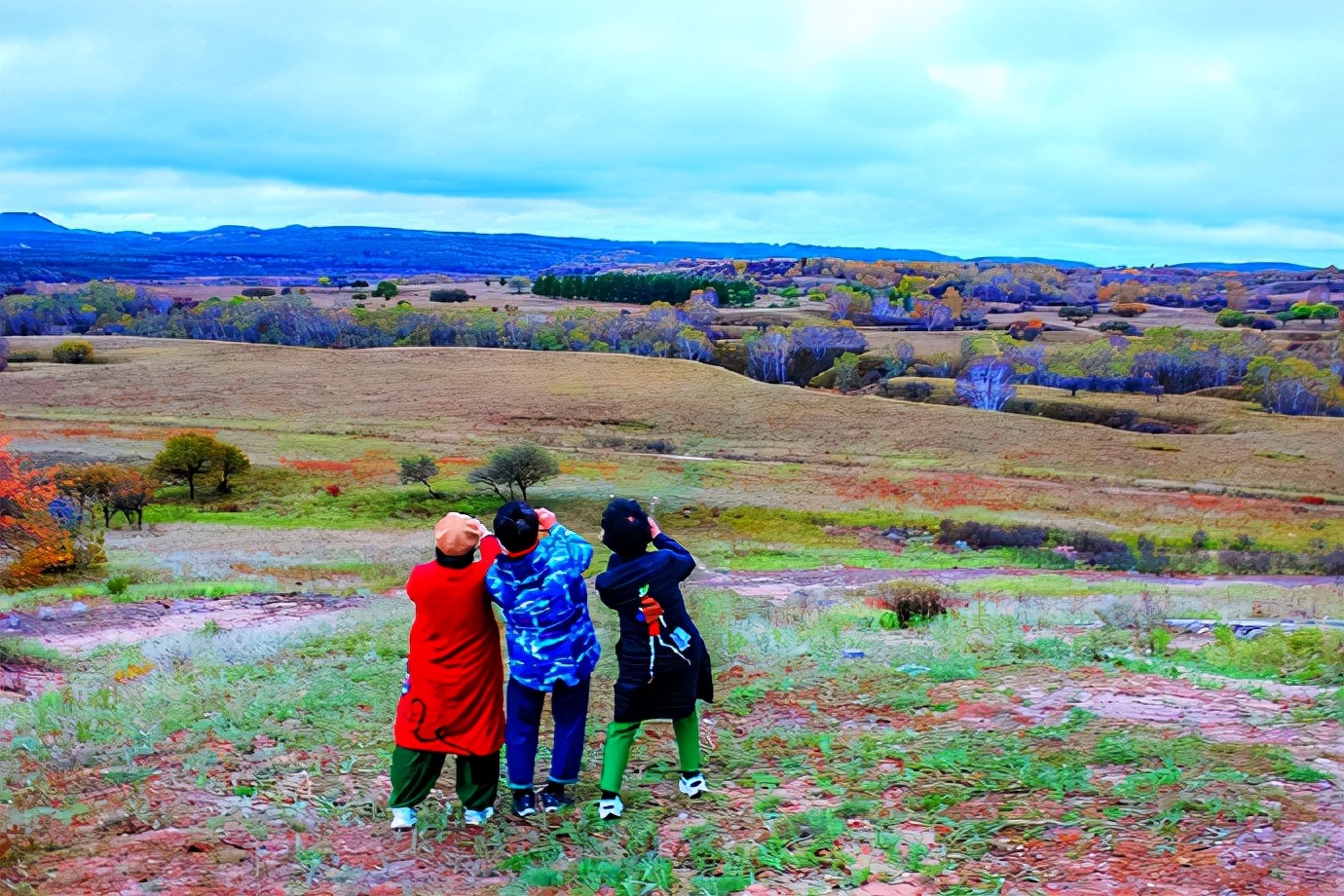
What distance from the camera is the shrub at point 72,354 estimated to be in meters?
54.6

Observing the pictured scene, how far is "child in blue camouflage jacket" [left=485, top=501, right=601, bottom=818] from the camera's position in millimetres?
5328

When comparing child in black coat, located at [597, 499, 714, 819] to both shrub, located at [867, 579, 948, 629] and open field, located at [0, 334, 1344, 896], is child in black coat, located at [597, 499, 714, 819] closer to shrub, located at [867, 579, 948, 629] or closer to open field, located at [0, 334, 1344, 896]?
open field, located at [0, 334, 1344, 896]

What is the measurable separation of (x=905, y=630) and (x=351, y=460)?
2884 cm

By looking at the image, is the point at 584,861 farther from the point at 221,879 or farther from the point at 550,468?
the point at 550,468

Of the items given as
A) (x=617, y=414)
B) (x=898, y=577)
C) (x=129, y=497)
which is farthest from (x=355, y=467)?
(x=898, y=577)

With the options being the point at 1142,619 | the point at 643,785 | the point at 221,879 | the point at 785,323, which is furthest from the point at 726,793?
the point at 785,323

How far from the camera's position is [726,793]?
5.93 meters

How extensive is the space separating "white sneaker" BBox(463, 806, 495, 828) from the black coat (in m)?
0.85

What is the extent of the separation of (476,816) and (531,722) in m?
0.57

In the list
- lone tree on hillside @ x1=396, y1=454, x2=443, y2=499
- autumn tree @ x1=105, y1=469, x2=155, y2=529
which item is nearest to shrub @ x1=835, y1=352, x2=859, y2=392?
lone tree on hillside @ x1=396, y1=454, x2=443, y2=499

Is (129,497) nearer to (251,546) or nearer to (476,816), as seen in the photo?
(251,546)

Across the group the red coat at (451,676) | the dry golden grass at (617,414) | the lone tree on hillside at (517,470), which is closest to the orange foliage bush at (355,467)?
the lone tree on hillside at (517,470)

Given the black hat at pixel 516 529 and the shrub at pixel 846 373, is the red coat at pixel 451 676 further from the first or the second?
the shrub at pixel 846 373

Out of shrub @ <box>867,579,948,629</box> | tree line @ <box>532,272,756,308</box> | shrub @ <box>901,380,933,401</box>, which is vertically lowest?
shrub @ <box>901,380,933,401</box>
